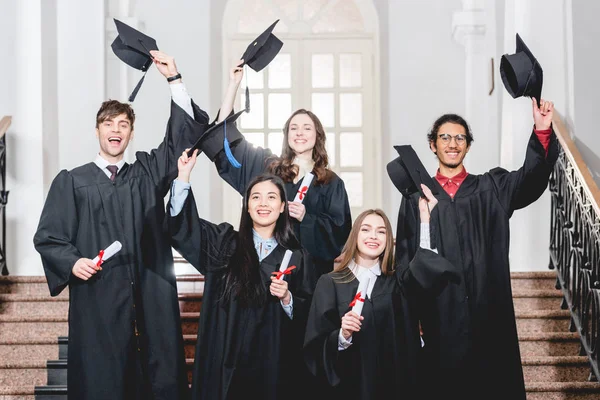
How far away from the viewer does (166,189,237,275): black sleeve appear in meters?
4.80

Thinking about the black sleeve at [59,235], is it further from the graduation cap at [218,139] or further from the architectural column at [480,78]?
the architectural column at [480,78]

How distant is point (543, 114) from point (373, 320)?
133 centimetres

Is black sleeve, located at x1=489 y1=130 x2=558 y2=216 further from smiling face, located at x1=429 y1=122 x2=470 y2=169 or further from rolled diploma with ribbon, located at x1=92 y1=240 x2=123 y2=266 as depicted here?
rolled diploma with ribbon, located at x1=92 y1=240 x2=123 y2=266

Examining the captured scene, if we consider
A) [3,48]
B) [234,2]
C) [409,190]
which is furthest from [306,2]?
[409,190]

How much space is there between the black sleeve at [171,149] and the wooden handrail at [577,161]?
2433 mm

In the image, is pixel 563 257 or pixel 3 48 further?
pixel 3 48

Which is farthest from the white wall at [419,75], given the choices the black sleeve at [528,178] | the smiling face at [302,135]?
the black sleeve at [528,178]

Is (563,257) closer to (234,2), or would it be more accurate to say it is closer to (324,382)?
(324,382)

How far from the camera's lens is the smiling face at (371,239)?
4.64 m

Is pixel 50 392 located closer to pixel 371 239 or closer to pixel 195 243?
pixel 195 243

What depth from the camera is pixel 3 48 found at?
25.4 ft

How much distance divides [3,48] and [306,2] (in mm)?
3806

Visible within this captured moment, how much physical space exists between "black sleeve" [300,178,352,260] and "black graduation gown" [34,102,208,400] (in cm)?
81

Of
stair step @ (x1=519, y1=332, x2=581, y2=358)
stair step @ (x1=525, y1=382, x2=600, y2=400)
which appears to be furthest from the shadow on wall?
stair step @ (x1=525, y1=382, x2=600, y2=400)
